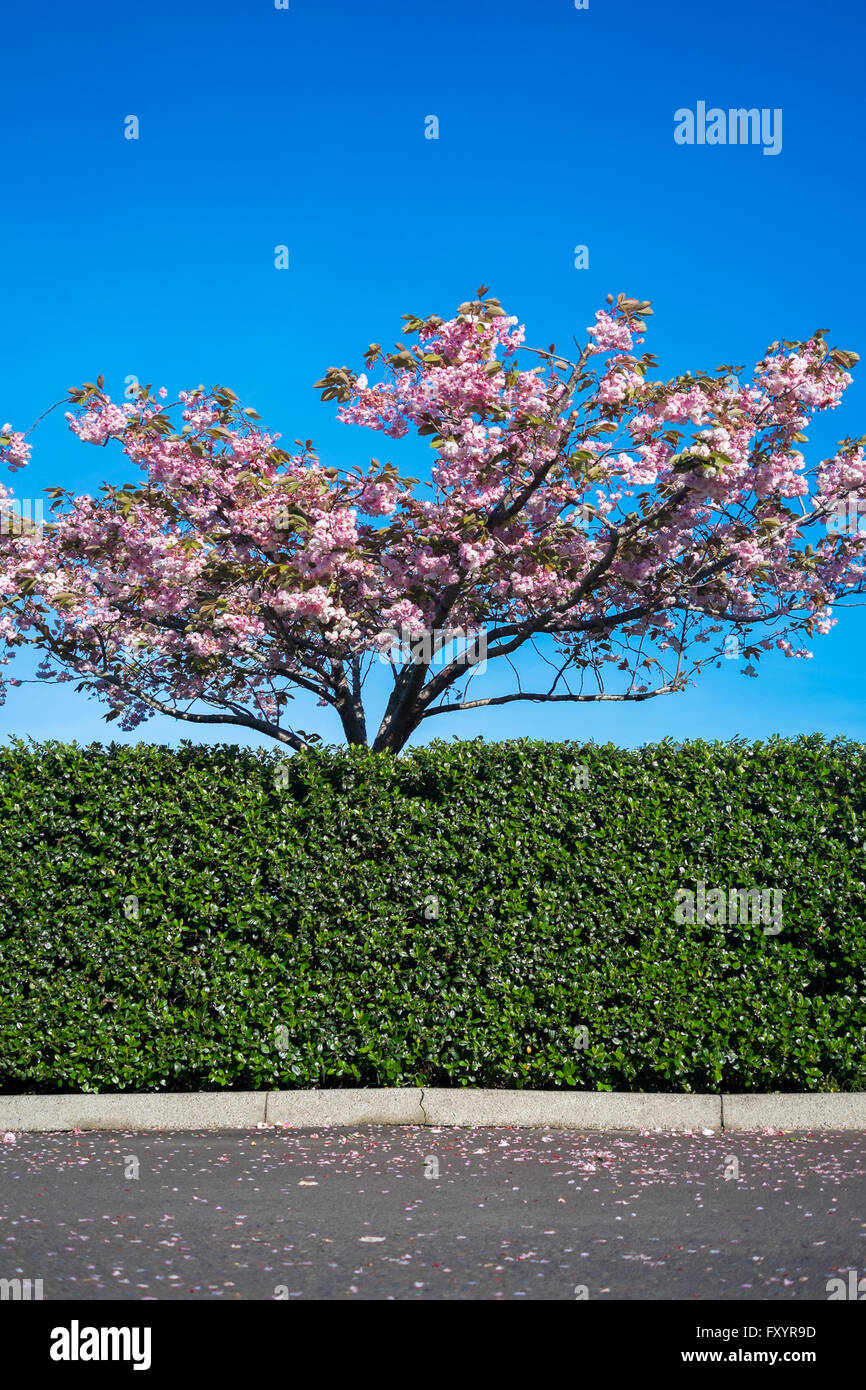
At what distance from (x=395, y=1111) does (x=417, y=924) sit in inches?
64.3

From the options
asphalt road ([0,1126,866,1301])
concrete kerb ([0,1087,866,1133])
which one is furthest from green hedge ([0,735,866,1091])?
asphalt road ([0,1126,866,1301])

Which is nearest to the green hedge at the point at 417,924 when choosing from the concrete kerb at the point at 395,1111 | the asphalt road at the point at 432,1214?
the concrete kerb at the point at 395,1111

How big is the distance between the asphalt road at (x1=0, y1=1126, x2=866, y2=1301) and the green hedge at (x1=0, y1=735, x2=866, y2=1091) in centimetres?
78

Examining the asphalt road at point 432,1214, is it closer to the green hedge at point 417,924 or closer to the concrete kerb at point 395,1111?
the concrete kerb at point 395,1111

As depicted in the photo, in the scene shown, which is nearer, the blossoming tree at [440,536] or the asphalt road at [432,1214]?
the asphalt road at [432,1214]

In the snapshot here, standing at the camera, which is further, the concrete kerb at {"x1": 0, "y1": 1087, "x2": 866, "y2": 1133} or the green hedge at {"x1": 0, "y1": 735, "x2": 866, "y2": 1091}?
the green hedge at {"x1": 0, "y1": 735, "x2": 866, "y2": 1091}

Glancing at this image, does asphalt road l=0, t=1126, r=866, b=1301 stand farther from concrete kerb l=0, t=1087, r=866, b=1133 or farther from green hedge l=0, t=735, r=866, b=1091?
green hedge l=0, t=735, r=866, b=1091

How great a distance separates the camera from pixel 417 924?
1045 cm

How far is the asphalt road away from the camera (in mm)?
5570

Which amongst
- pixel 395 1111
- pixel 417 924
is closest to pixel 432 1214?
pixel 395 1111

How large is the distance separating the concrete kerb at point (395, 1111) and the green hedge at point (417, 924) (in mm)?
250

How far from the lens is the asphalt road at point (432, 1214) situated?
5.57 m
